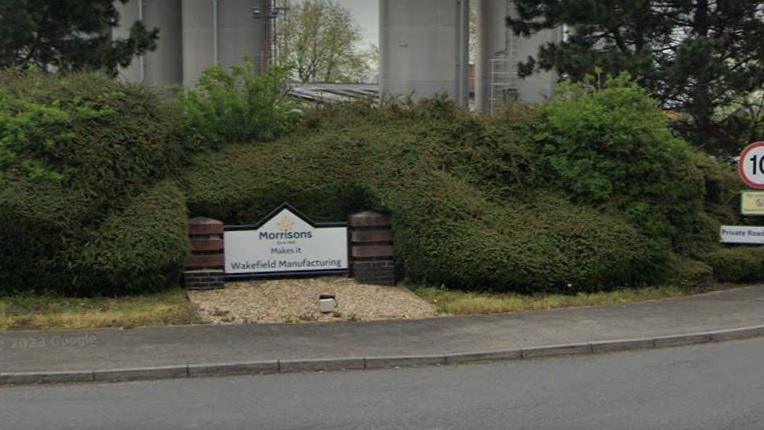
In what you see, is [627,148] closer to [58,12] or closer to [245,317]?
[245,317]

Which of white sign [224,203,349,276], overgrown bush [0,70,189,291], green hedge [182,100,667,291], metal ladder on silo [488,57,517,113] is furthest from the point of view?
metal ladder on silo [488,57,517,113]

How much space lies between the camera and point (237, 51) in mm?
36562

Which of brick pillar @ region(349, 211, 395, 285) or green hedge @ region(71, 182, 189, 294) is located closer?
green hedge @ region(71, 182, 189, 294)

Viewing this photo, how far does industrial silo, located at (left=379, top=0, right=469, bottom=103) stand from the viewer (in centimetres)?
3400

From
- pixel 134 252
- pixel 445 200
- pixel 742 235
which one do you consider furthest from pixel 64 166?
pixel 742 235

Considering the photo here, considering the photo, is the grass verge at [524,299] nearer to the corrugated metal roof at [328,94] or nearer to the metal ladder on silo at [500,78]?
the corrugated metal roof at [328,94]

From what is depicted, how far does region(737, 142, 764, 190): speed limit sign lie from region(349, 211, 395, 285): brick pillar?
598 cm

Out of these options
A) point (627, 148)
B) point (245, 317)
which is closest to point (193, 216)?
point (245, 317)

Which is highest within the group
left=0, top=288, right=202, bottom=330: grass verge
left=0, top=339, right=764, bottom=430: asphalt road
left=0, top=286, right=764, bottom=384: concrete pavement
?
left=0, top=288, right=202, bottom=330: grass verge

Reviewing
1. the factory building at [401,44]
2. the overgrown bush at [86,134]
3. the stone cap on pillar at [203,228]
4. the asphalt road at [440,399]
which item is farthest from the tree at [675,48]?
the asphalt road at [440,399]

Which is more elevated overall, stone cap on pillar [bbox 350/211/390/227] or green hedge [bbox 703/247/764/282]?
stone cap on pillar [bbox 350/211/390/227]

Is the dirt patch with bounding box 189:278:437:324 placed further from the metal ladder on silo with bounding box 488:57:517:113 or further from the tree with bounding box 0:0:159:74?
the metal ladder on silo with bounding box 488:57:517:113

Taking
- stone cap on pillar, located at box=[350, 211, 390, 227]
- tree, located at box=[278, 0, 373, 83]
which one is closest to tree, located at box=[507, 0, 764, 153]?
stone cap on pillar, located at box=[350, 211, 390, 227]

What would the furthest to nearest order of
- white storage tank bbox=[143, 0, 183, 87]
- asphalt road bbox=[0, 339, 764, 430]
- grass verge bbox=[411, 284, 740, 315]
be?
white storage tank bbox=[143, 0, 183, 87]
grass verge bbox=[411, 284, 740, 315]
asphalt road bbox=[0, 339, 764, 430]
